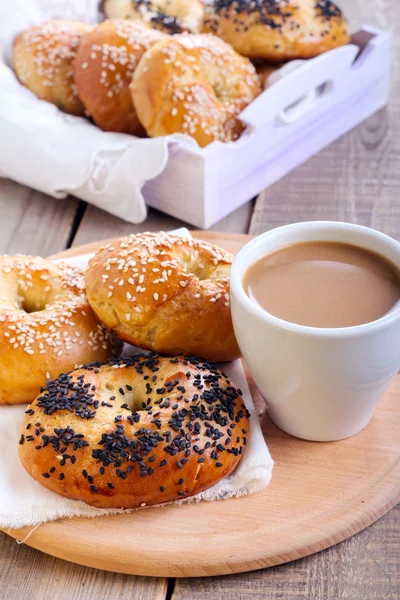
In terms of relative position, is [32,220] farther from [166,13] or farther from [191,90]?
[166,13]

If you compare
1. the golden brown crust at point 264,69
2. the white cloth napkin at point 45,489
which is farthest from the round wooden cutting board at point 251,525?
the golden brown crust at point 264,69

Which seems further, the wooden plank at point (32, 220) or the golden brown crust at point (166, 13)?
the golden brown crust at point (166, 13)

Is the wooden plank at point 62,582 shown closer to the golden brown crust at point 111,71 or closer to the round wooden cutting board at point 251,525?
the round wooden cutting board at point 251,525

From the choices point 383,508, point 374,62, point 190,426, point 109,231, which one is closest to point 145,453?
point 190,426

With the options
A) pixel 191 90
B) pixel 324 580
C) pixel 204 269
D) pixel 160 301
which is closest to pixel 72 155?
pixel 191 90

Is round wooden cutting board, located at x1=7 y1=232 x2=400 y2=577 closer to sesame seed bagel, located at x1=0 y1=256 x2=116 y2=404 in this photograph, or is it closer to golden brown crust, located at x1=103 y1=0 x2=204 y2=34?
sesame seed bagel, located at x1=0 y1=256 x2=116 y2=404
